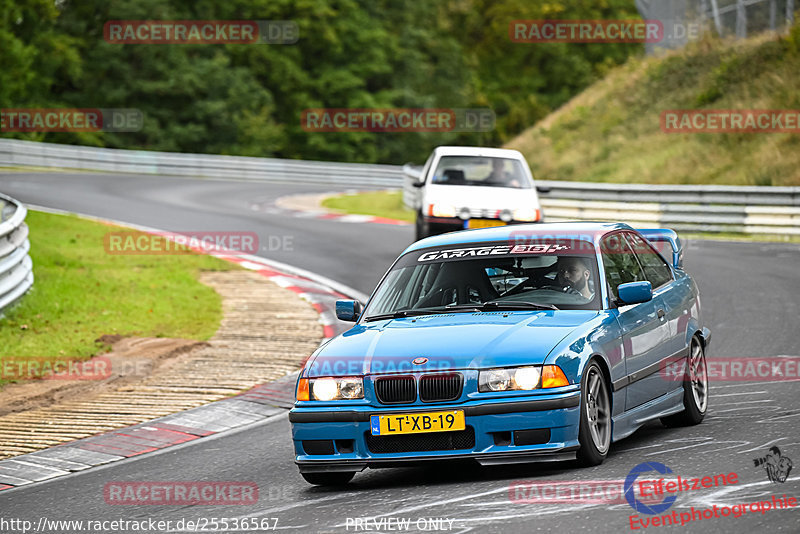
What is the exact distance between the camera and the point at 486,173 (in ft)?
64.5

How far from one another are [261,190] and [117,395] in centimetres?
2772

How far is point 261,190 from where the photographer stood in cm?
3856

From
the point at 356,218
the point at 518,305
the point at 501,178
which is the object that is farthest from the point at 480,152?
the point at 518,305

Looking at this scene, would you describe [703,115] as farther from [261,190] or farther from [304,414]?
[304,414]

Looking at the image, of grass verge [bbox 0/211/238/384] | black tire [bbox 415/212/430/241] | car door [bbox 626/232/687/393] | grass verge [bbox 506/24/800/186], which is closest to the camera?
car door [bbox 626/232/687/393]

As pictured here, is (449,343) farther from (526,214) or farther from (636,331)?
(526,214)

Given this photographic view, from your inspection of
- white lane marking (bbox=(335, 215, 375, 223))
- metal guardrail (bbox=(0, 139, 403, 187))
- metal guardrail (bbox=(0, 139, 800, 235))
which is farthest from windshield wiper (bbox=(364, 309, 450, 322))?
metal guardrail (bbox=(0, 139, 403, 187))

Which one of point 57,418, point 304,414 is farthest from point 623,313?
point 57,418

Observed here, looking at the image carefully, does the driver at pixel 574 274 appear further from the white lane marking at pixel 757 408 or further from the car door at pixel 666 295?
the white lane marking at pixel 757 408

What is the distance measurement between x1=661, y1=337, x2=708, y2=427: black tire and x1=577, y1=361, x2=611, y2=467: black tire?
1313 millimetres

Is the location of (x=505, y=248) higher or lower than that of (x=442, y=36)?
lower

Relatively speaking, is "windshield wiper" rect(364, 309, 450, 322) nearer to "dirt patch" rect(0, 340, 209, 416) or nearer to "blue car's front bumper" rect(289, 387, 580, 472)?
"blue car's front bumper" rect(289, 387, 580, 472)

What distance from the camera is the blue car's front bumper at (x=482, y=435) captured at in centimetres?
668

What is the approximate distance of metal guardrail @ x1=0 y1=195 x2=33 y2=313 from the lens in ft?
45.3
